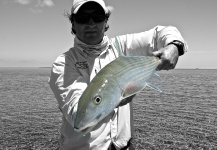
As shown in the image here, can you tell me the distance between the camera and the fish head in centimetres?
199

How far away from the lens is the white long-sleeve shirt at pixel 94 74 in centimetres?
353

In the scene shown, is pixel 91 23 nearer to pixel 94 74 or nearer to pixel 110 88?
pixel 94 74

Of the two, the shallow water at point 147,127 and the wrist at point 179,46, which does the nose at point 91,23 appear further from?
the shallow water at point 147,127

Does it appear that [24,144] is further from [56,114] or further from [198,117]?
[198,117]

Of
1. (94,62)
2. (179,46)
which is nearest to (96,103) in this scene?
(179,46)

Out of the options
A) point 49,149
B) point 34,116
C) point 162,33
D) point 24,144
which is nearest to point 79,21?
point 162,33

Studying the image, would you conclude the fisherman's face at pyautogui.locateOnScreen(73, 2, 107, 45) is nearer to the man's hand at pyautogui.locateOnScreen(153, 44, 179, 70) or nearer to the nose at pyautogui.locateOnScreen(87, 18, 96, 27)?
the nose at pyautogui.locateOnScreen(87, 18, 96, 27)

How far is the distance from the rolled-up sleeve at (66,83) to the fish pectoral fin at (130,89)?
0.88m

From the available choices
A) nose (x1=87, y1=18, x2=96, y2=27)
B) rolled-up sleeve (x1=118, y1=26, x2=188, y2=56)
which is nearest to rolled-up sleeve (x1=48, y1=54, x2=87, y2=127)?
nose (x1=87, y1=18, x2=96, y2=27)

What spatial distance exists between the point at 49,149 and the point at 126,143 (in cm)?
957

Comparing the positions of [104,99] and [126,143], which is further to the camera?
[126,143]

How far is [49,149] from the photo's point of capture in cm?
1270

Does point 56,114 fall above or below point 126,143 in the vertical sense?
below

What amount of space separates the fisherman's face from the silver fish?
1538 millimetres
